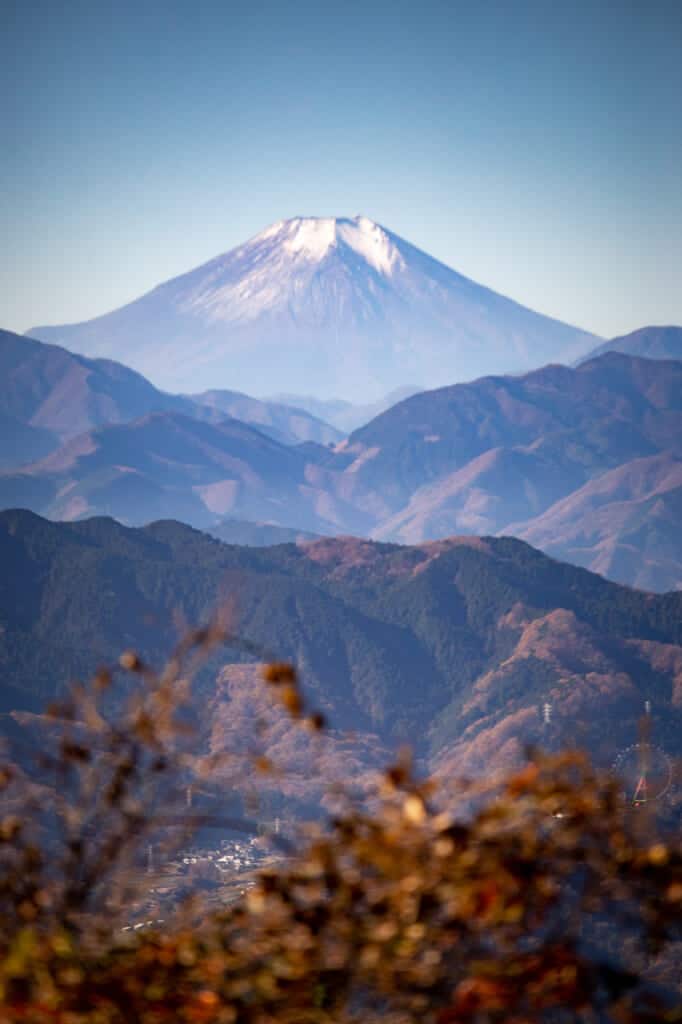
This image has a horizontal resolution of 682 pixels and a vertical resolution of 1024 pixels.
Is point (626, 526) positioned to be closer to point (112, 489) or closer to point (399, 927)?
point (112, 489)

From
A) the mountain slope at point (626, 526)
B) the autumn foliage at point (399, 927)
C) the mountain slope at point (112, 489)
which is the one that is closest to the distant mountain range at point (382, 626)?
the autumn foliage at point (399, 927)

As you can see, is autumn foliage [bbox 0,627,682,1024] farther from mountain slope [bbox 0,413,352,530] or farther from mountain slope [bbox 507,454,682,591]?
mountain slope [bbox 0,413,352,530]

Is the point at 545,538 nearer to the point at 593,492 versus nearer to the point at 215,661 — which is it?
the point at 593,492

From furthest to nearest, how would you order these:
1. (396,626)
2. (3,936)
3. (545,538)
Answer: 1. (545,538)
2. (396,626)
3. (3,936)

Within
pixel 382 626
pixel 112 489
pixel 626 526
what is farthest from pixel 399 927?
pixel 112 489

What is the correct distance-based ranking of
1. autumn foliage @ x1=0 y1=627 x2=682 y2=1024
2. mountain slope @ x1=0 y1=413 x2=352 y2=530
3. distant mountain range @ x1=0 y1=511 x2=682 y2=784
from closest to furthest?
1. autumn foliage @ x1=0 y1=627 x2=682 y2=1024
2. distant mountain range @ x1=0 y1=511 x2=682 y2=784
3. mountain slope @ x1=0 y1=413 x2=352 y2=530

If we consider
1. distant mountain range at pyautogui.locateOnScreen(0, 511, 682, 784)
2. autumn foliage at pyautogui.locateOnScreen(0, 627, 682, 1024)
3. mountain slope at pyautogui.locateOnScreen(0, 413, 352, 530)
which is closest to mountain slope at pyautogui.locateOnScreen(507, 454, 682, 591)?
mountain slope at pyautogui.locateOnScreen(0, 413, 352, 530)

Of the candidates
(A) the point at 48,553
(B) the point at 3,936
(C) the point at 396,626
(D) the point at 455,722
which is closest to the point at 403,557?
(C) the point at 396,626

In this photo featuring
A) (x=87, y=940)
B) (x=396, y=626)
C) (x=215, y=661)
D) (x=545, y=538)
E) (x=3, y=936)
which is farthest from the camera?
(x=545, y=538)
